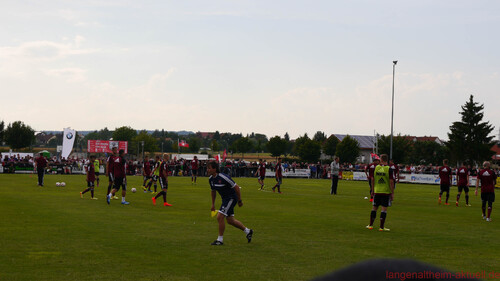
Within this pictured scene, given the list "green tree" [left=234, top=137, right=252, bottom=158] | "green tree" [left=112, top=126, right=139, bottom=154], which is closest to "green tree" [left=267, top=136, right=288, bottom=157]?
"green tree" [left=234, top=137, right=252, bottom=158]

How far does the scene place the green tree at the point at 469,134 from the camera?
3784 inches

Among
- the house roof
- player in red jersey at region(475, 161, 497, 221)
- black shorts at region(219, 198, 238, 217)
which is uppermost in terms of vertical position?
the house roof

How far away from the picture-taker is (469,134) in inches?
3839

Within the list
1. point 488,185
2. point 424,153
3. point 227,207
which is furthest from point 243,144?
point 227,207

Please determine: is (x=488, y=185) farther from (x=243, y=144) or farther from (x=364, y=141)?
(x=364, y=141)

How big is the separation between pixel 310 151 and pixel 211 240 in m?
118

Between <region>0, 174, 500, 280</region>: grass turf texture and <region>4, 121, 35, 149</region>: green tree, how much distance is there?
412 feet

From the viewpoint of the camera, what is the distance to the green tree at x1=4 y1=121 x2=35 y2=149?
5423 inches

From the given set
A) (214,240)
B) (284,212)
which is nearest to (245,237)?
(214,240)

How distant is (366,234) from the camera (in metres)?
15.2

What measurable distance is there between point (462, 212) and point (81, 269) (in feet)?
58.8

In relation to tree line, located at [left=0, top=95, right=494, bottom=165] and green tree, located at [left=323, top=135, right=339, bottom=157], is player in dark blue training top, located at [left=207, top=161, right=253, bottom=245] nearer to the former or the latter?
tree line, located at [left=0, top=95, right=494, bottom=165]

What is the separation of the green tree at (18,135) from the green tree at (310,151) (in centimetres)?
6813

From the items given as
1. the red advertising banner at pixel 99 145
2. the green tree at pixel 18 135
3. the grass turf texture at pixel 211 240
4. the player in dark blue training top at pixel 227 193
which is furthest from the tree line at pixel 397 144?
the player in dark blue training top at pixel 227 193
